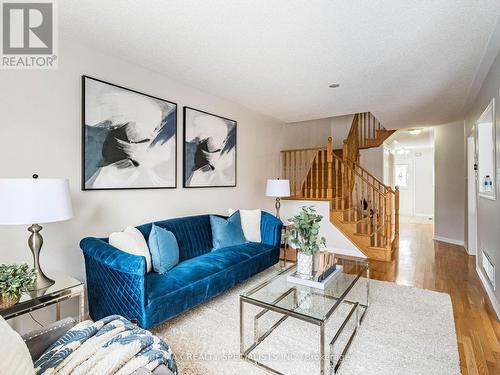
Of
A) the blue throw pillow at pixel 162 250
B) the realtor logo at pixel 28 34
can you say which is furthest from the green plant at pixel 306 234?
the realtor logo at pixel 28 34

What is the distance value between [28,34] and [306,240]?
2.77 m

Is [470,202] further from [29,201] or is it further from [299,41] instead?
[29,201]

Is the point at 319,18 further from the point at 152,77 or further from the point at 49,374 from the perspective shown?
the point at 49,374

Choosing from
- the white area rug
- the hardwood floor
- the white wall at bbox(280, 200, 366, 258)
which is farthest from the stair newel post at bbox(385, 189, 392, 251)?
the white area rug

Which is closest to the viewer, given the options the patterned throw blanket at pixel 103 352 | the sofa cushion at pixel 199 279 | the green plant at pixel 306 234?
the patterned throw blanket at pixel 103 352

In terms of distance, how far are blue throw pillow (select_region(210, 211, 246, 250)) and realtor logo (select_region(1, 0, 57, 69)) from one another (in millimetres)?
2225

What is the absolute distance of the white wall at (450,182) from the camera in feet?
17.9

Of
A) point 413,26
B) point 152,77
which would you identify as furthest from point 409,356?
point 152,77

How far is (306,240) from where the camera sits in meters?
2.30

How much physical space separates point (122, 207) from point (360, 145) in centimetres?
573

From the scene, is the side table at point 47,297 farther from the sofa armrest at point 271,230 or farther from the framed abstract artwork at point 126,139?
the sofa armrest at point 271,230

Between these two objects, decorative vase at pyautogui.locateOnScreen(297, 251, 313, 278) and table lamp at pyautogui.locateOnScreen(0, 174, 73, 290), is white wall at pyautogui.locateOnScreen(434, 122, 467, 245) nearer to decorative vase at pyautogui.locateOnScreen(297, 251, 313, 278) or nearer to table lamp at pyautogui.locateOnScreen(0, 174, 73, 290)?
decorative vase at pyautogui.locateOnScreen(297, 251, 313, 278)

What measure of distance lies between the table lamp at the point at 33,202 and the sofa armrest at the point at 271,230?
2.32 meters

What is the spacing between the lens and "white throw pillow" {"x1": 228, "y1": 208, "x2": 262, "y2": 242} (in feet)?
11.8
